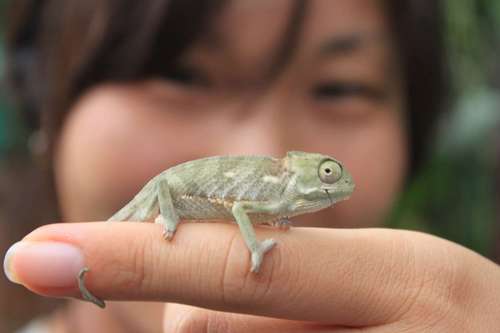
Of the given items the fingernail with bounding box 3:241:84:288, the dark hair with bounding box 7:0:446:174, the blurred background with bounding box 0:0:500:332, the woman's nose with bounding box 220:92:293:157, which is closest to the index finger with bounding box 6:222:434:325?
the fingernail with bounding box 3:241:84:288

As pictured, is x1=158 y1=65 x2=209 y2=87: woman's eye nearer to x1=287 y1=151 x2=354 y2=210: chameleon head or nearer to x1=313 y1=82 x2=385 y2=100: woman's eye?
x1=313 y1=82 x2=385 y2=100: woman's eye

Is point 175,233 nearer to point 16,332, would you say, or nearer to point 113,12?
point 113,12

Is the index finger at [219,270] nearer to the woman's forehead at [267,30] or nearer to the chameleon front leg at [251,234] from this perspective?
the chameleon front leg at [251,234]

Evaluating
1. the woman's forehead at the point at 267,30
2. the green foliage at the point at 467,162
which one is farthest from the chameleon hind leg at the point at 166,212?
the green foliage at the point at 467,162

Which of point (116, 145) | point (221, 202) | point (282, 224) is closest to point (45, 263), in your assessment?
point (221, 202)

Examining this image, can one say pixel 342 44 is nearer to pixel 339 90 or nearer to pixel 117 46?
pixel 339 90

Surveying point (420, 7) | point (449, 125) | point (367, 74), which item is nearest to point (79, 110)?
point (367, 74)

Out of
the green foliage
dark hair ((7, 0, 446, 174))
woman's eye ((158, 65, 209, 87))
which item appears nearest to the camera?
dark hair ((7, 0, 446, 174))
